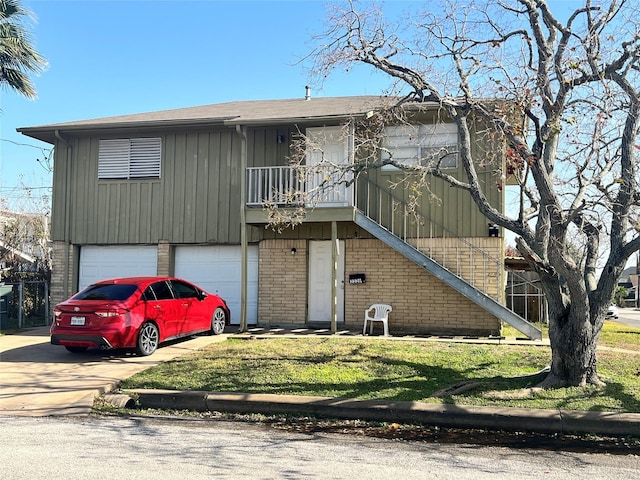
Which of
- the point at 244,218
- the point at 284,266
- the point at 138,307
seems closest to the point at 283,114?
the point at 244,218

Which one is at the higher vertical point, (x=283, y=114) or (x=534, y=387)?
(x=283, y=114)

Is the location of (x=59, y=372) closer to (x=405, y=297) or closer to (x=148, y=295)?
(x=148, y=295)

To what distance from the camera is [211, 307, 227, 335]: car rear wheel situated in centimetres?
1229

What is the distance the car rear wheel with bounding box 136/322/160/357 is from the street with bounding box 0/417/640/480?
3.41 metres

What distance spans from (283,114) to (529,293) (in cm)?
912

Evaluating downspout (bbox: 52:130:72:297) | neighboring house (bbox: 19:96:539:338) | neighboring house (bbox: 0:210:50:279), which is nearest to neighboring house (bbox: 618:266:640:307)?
neighboring house (bbox: 19:96:539:338)

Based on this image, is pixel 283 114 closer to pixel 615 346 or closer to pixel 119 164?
pixel 119 164

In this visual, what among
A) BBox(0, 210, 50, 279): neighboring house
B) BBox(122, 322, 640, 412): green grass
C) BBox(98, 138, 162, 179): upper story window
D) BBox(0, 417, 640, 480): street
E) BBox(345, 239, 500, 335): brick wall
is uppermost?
BBox(98, 138, 162, 179): upper story window

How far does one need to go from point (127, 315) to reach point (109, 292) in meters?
0.70

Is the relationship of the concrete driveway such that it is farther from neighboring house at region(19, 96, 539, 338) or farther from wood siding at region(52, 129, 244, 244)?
wood siding at region(52, 129, 244, 244)

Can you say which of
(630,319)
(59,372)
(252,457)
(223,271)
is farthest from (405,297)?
(630,319)

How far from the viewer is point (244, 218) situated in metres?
13.0

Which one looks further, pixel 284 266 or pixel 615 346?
pixel 284 266

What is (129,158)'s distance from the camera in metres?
14.9
